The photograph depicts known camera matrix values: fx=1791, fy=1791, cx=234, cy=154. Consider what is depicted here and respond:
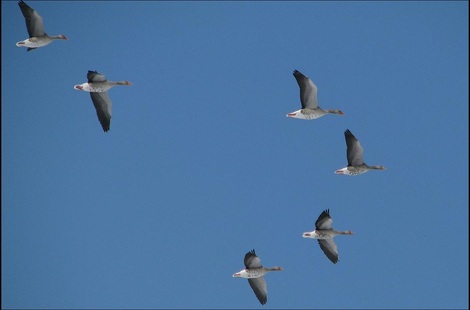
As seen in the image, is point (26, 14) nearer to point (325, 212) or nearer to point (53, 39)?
point (53, 39)

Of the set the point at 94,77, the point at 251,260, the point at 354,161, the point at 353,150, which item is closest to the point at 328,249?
the point at 354,161

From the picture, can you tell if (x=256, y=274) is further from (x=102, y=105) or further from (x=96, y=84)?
(x=96, y=84)

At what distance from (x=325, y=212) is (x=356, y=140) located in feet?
10.8

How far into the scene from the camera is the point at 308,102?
74.9 m

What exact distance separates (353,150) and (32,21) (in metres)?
14.5

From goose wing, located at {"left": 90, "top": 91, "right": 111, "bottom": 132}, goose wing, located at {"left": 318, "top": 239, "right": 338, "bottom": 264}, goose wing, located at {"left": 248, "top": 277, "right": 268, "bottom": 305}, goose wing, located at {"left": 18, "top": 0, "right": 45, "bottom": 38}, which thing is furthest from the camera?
goose wing, located at {"left": 318, "top": 239, "right": 338, "bottom": 264}

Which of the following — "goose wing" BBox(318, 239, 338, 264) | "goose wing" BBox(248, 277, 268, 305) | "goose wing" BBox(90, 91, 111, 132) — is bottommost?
"goose wing" BBox(248, 277, 268, 305)

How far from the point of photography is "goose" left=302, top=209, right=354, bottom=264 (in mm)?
75438

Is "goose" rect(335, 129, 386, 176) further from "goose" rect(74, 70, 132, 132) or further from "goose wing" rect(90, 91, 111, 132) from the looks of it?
"goose wing" rect(90, 91, 111, 132)

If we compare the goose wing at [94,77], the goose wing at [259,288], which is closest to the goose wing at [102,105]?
the goose wing at [94,77]

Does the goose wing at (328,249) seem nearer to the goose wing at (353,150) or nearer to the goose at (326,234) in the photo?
the goose at (326,234)

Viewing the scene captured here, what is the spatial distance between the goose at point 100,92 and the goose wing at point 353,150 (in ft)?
31.2

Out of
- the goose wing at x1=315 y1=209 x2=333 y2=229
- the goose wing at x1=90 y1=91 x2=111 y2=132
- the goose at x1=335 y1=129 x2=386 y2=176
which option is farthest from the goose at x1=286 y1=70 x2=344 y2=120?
the goose wing at x1=90 y1=91 x2=111 y2=132

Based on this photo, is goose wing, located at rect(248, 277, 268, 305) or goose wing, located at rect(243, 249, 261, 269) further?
goose wing, located at rect(248, 277, 268, 305)
